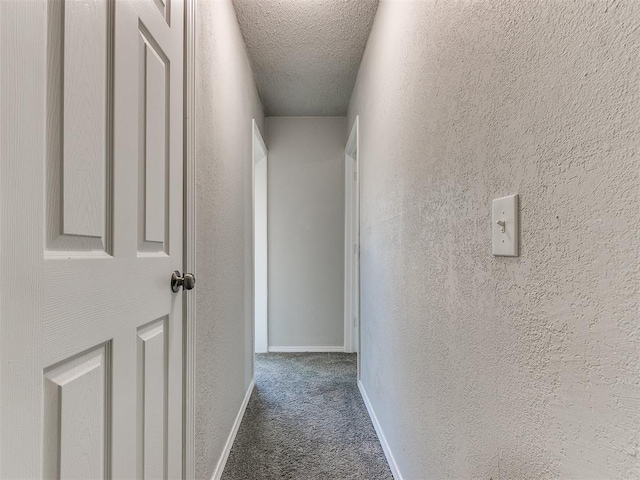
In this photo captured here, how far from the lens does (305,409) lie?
219 centimetres

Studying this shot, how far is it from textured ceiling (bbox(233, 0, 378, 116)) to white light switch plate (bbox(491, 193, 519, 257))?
1663 mm

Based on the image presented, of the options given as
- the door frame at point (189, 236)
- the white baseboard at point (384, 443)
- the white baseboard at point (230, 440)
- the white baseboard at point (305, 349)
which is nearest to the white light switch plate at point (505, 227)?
the door frame at point (189, 236)

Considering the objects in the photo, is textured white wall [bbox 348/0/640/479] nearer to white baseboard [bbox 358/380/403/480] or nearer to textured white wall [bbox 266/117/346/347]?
white baseboard [bbox 358/380/403/480]

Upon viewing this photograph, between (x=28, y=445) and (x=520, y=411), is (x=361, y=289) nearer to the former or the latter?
(x=520, y=411)

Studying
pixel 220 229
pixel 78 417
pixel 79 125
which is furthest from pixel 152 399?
pixel 220 229

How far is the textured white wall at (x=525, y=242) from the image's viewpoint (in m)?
0.44

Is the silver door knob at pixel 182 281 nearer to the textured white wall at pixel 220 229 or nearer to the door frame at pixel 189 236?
the door frame at pixel 189 236

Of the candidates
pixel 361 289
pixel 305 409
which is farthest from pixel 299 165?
pixel 305 409

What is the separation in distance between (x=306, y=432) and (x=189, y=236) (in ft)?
4.53

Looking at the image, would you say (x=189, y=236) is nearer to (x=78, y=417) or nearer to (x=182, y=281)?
(x=182, y=281)

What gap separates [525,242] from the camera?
0.63 meters

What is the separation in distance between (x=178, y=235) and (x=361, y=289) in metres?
1.64

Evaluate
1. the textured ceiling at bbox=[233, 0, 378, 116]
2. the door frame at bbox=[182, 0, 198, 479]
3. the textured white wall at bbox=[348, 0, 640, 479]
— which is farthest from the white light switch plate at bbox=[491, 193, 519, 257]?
the textured ceiling at bbox=[233, 0, 378, 116]

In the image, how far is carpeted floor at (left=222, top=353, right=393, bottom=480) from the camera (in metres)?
1.60
